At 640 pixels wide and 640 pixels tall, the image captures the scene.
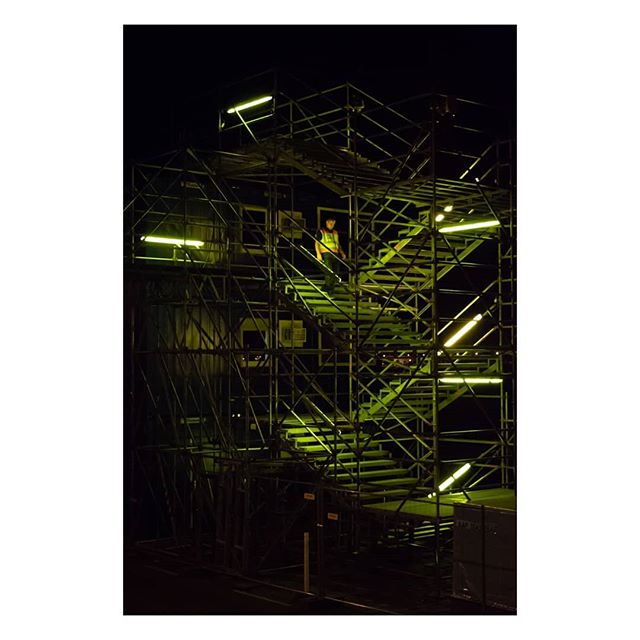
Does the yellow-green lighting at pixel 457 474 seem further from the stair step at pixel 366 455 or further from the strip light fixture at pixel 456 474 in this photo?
the stair step at pixel 366 455

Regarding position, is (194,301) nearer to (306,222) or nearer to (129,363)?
(129,363)

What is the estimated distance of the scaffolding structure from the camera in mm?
16578

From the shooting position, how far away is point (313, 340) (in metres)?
21.6

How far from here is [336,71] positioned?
21.6m

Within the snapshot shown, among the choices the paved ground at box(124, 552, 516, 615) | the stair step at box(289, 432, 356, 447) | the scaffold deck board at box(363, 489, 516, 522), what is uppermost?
the stair step at box(289, 432, 356, 447)

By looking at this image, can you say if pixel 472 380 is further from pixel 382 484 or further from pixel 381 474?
pixel 382 484

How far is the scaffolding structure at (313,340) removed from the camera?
16578 millimetres

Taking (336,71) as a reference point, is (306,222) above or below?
below

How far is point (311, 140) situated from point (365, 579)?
7.49 meters

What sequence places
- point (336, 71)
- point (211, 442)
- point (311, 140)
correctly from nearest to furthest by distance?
point (311, 140) < point (211, 442) < point (336, 71)

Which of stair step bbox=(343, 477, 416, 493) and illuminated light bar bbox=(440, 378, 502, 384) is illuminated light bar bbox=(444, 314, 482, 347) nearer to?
illuminated light bar bbox=(440, 378, 502, 384)

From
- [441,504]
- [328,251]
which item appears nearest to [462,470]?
[441,504]

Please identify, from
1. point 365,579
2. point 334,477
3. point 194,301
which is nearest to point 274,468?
point 334,477

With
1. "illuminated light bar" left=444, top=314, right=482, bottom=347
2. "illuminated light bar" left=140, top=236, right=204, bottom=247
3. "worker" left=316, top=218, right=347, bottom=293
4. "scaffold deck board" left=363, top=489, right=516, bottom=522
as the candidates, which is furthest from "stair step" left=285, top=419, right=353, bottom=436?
"illuminated light bar" left=140, top=236, right=204, bottom=247
